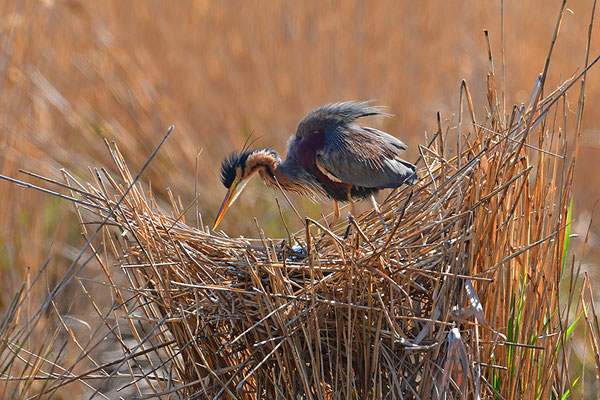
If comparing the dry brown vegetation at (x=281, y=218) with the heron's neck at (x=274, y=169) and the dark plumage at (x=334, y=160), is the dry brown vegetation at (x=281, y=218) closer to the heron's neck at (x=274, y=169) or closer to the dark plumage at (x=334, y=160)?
the dark plumage at (x=334, y=160)

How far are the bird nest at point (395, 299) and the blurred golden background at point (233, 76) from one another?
2.56m

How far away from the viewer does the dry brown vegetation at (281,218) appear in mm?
2057

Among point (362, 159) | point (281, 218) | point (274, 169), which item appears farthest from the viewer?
point (274, 169)

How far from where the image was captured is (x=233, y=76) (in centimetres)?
585

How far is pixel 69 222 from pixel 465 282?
11.7 ft

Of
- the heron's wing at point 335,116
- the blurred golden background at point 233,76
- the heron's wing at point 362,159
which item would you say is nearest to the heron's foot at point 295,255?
the heron's wing at point 362,159

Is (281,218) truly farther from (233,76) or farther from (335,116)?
(233,76)

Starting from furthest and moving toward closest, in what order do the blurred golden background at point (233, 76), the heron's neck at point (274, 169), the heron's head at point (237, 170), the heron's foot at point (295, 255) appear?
the blurred golden background at point (233, 76), the heron's neck at point (274, 169), the heron's head at point (237, 170), the heron's foot at point (295, 255)

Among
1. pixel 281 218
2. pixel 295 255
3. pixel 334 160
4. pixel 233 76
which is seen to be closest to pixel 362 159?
pixel 334 160

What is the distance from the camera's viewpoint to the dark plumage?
331 cm

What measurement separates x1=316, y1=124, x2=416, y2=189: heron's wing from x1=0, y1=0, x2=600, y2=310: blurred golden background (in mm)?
1749

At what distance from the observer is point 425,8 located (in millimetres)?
6234

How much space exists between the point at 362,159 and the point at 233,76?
276 cm

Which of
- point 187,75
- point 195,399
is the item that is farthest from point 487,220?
point 187,75
